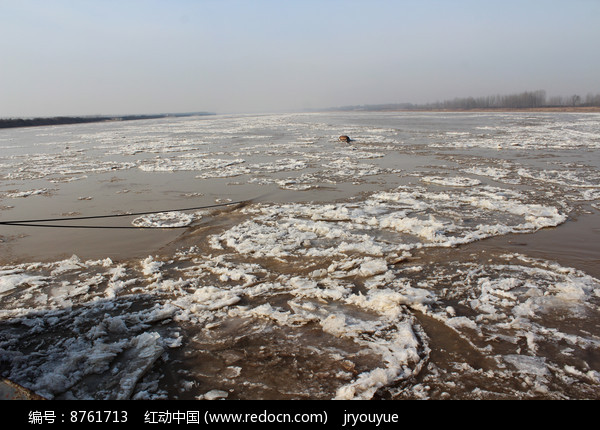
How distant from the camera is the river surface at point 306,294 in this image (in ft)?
7.43

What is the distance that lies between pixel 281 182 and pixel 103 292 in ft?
17.8

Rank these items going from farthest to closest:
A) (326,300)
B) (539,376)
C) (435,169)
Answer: (435,169)
(326,300)
(539,376)

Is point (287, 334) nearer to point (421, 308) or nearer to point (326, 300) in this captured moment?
point (326, 300)

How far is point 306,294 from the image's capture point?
131 inches

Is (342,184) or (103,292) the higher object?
(342,184)

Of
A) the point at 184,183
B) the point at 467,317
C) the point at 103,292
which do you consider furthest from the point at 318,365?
the point at 184,183

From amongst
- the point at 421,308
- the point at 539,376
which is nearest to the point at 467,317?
the point at 421,308

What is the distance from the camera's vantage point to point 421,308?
303cm

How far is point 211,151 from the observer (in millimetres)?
15023

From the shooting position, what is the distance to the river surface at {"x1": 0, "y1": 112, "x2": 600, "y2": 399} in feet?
7.43

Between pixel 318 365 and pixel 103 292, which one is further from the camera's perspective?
pixel 103 292
